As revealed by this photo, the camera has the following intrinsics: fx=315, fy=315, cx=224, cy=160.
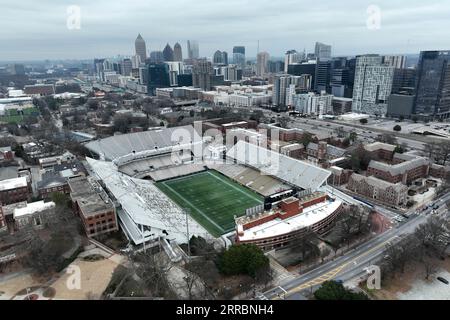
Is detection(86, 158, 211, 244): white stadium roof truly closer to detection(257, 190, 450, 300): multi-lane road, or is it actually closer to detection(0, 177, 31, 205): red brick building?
detection(0, 177, 31, 205): red brick building

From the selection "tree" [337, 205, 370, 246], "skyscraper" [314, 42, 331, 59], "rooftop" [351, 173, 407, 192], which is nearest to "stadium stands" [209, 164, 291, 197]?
"rooftop" [351, 173, 407, 192]

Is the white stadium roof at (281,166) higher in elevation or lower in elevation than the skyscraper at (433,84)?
lower

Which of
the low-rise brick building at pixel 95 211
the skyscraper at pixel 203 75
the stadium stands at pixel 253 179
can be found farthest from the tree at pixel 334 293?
the skyscraper at pixel 203 75

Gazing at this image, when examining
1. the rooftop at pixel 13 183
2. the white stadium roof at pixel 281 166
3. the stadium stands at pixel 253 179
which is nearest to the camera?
the rooftop at pixel 13 183

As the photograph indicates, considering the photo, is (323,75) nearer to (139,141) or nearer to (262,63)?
(262,63)

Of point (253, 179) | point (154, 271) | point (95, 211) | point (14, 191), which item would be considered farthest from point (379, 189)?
point (14, 191)

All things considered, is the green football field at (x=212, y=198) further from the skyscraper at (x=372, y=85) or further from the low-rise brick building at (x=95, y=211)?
the skyscraper at (x=372, y=85)
